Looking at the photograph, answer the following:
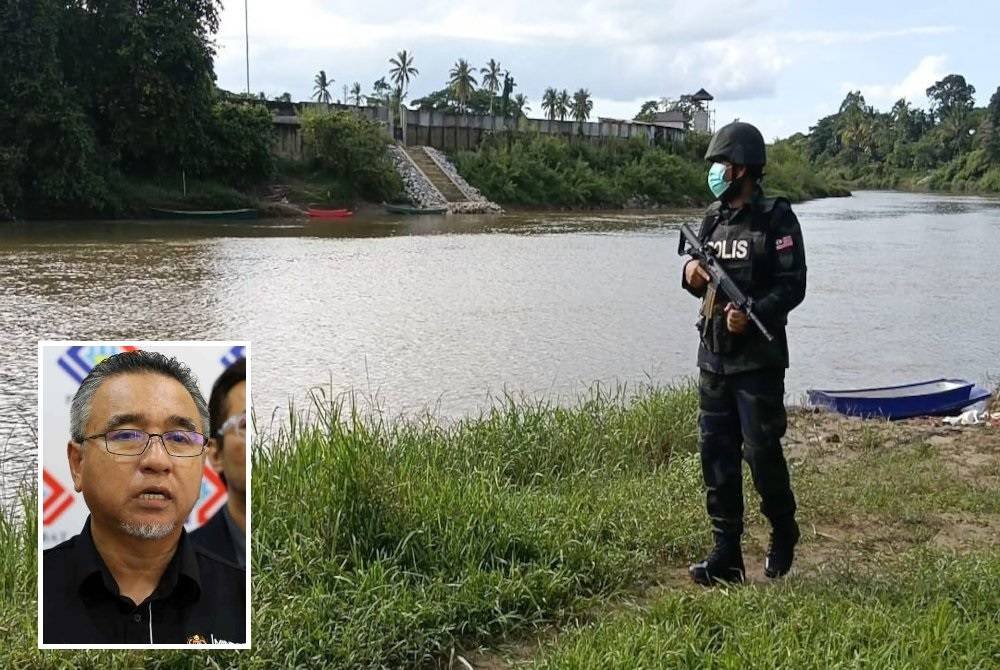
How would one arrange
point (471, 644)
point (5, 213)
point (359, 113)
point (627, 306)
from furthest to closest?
point (359, 113) → point (5, 213) → point (627, 306) → point (471, 644)

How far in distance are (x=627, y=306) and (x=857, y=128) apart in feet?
308

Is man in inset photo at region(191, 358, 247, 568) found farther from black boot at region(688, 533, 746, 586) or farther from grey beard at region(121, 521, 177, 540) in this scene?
black boot at region(688, 533, 746, 586)

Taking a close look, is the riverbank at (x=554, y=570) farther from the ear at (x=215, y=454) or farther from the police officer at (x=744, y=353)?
the ear at (x=215, y=454)

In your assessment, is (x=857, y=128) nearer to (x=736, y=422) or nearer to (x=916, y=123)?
(x=916, y=123)

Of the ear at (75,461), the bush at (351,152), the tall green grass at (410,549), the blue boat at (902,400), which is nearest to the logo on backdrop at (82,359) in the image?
the ear at (75,461)

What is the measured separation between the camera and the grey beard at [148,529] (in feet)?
6.70

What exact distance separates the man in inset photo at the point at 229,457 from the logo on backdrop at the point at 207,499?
0.03 feet

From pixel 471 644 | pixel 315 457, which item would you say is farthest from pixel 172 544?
pixel 315 457

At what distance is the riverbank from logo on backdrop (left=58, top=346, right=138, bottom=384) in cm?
127

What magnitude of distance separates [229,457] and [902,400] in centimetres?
777

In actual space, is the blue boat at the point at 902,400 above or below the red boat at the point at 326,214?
below

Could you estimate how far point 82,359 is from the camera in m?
2.04

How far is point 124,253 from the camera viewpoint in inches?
862

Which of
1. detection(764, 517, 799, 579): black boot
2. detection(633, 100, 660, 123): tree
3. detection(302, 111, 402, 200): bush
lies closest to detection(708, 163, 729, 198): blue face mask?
detection(764, 517, 799, 579): black boot
